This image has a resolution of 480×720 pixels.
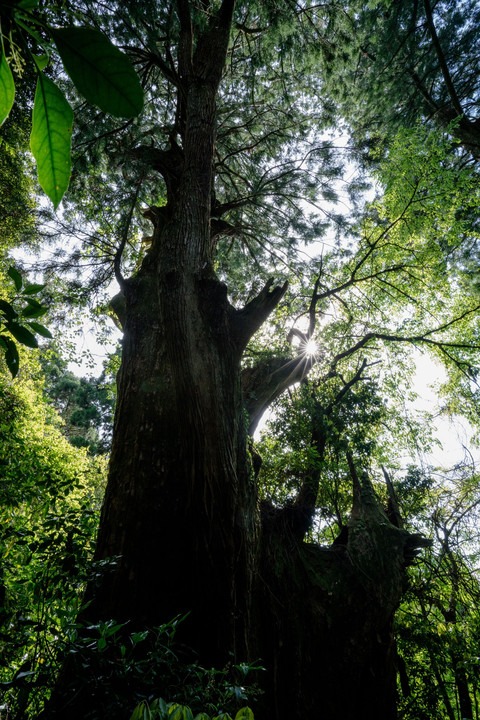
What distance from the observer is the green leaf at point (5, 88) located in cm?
39

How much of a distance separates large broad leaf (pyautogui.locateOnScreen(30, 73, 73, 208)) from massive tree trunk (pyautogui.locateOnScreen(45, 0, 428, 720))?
131 centimetres

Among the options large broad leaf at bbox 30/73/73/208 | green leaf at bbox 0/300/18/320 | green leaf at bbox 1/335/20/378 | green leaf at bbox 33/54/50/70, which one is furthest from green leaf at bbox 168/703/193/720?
green leaf at bbox 33/54/50/70

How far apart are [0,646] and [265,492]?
2.83m

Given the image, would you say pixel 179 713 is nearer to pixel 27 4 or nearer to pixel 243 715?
pixel 243 715

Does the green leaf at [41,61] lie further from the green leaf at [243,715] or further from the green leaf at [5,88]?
the green leaf at [243,715]

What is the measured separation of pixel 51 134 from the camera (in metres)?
0.44

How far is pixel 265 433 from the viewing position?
5055mm

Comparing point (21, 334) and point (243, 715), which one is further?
point (243, 715)

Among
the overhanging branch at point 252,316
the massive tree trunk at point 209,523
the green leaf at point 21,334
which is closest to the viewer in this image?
the green leaf at point 21,334

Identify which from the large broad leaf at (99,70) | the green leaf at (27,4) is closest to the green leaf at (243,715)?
the large broad leaf at (99,70)

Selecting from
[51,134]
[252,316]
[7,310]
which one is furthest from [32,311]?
[252,316]

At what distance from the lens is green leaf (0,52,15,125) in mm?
393

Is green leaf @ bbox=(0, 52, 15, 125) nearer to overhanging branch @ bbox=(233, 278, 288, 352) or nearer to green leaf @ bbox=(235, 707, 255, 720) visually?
green leaf @ bbox=(235, 707, 255, 720)

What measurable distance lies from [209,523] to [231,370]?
3.37 feet
